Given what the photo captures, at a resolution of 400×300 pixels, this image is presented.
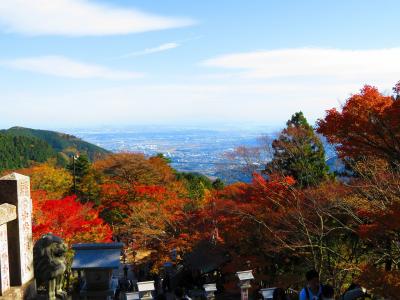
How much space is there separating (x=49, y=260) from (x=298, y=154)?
19.9 meters

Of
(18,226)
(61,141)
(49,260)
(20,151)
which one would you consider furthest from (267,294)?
(61,141)

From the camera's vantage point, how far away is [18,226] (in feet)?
19.8

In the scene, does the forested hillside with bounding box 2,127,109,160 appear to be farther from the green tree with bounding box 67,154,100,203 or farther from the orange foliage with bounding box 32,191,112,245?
the orange foliage with bounding box 32,191,112,245

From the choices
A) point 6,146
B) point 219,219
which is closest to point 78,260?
point 219,219

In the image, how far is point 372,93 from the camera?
37.8 feet

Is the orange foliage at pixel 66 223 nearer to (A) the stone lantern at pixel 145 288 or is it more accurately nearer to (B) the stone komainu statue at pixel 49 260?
(A) the stone lantern at pixel 145 288

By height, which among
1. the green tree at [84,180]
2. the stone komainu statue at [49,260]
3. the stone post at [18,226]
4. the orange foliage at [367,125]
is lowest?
the green tree at [84,180]

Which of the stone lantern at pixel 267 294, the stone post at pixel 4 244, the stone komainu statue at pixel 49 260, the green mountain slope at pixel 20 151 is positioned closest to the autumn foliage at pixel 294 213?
the stone lantern at pixel 267 294

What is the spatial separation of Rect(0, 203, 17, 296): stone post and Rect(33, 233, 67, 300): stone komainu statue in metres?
0.77

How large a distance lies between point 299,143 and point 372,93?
13942 mm

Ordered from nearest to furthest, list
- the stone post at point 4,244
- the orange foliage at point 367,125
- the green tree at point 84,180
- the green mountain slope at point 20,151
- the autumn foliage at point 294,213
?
the stone post at point 4,244 → the orange foliage at point 367,125 → the autumn foliage at point 294,213 → the green tree at point 84,180 → the green mountain slope at point 20,151

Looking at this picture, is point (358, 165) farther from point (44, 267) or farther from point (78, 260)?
point (44, 267)

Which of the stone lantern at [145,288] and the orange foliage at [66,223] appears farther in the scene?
the orange foliage at [66,223]

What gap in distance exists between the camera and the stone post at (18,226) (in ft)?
19.8
